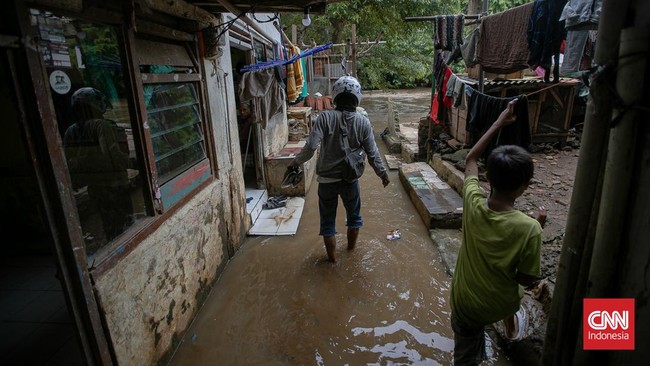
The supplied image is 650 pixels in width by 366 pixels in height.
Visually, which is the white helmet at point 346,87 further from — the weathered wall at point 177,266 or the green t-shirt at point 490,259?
the green t-shirt at point 490,259

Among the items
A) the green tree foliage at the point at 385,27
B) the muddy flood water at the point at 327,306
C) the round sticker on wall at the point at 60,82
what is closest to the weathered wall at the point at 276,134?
the muddy flood water at the point at 327,306

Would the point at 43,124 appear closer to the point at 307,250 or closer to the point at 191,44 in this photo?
the point at 191,44

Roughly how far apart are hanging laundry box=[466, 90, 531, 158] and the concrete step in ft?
3.41

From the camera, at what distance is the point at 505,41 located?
17.8 feet

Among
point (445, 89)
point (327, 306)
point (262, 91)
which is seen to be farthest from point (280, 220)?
point (445, 89)

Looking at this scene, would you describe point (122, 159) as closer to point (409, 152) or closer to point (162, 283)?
point (162, 283)

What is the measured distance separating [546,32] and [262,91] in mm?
4252

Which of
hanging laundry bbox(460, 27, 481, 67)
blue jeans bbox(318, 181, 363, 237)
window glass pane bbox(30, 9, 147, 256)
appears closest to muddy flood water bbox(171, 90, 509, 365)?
blue jeans bbox(318, 181, 363, 237)

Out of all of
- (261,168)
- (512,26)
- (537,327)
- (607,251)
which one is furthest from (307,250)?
(512,26)

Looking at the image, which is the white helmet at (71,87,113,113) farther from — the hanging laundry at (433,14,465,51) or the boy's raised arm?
the hanging laundry at (433,14,465,51)

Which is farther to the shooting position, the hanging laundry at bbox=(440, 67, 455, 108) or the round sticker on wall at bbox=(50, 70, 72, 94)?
the hanging laundry at bbox=(440, 67, 455, 108)

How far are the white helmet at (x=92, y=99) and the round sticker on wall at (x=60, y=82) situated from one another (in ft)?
0.86

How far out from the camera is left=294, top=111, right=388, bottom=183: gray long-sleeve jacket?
13.4 ft

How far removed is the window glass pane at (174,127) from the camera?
314 centimetres
